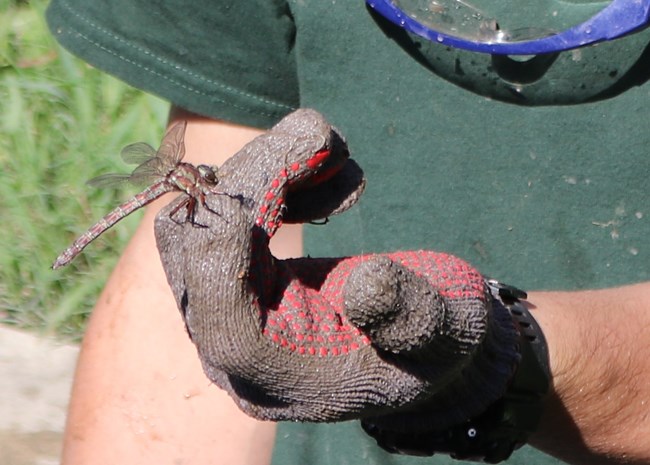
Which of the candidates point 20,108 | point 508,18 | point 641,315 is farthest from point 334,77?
point 20,108

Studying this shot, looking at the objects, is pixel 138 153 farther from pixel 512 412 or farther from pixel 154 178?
pixel 512 412

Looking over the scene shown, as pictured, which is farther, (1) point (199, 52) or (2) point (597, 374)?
(1) point (199, 52)

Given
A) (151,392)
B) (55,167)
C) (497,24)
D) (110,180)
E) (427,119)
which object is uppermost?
(497,24)

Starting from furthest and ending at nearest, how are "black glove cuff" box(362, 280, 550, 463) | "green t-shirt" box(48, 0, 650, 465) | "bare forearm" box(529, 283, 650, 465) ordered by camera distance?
"green t-shirt" box(48, 0, 650, 465)
"bare forearm" box(529, 283, 650, 465)
"black glove cuff" box(362, 280, 550, 463)

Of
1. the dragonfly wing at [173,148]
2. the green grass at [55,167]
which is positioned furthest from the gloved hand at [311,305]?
the green grass at [55,167]

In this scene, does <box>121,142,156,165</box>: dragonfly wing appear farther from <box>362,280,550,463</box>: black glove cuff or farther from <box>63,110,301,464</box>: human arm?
<box>362,280,550,463</box>: black glove cuff

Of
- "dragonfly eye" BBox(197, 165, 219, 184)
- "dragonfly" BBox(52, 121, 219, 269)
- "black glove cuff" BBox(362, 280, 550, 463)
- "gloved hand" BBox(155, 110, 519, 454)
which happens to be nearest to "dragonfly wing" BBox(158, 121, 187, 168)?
"dragonfly" BBox(52, 121, 219, 269)

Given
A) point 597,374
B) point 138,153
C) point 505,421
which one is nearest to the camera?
point 505,421

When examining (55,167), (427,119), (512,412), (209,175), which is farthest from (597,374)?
(55,167)
